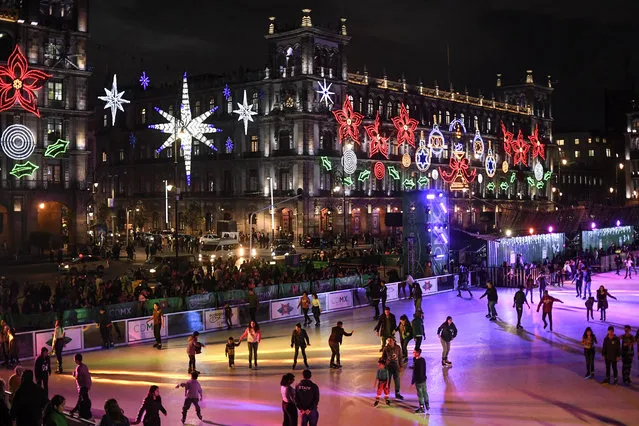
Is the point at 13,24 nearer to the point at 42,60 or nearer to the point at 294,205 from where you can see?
the point at 42,60

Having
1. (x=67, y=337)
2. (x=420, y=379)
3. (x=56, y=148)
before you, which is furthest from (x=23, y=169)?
(x=420, y=379)

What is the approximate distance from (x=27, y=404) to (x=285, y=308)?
17.7 m

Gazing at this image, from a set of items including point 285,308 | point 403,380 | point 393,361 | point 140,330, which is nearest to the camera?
point 393,361

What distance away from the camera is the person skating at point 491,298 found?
28.0 m

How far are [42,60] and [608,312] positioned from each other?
153 feet

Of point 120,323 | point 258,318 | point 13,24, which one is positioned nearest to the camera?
point 120,323

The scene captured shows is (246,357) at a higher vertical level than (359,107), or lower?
lower

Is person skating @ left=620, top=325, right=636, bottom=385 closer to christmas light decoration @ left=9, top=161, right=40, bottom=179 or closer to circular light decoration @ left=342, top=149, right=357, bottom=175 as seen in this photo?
christmas light decoration @ left=9, top=161, right=40, bottom=179

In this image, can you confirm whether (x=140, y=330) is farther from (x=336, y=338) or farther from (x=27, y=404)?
(x=27, y=404)

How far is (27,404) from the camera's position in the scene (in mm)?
12844

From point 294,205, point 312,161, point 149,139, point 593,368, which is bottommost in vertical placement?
point 593,368

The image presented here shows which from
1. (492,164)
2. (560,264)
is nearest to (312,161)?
(492,164)

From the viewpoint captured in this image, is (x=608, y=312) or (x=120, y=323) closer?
(x=120, y=323)

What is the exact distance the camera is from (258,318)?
95.4 feet
